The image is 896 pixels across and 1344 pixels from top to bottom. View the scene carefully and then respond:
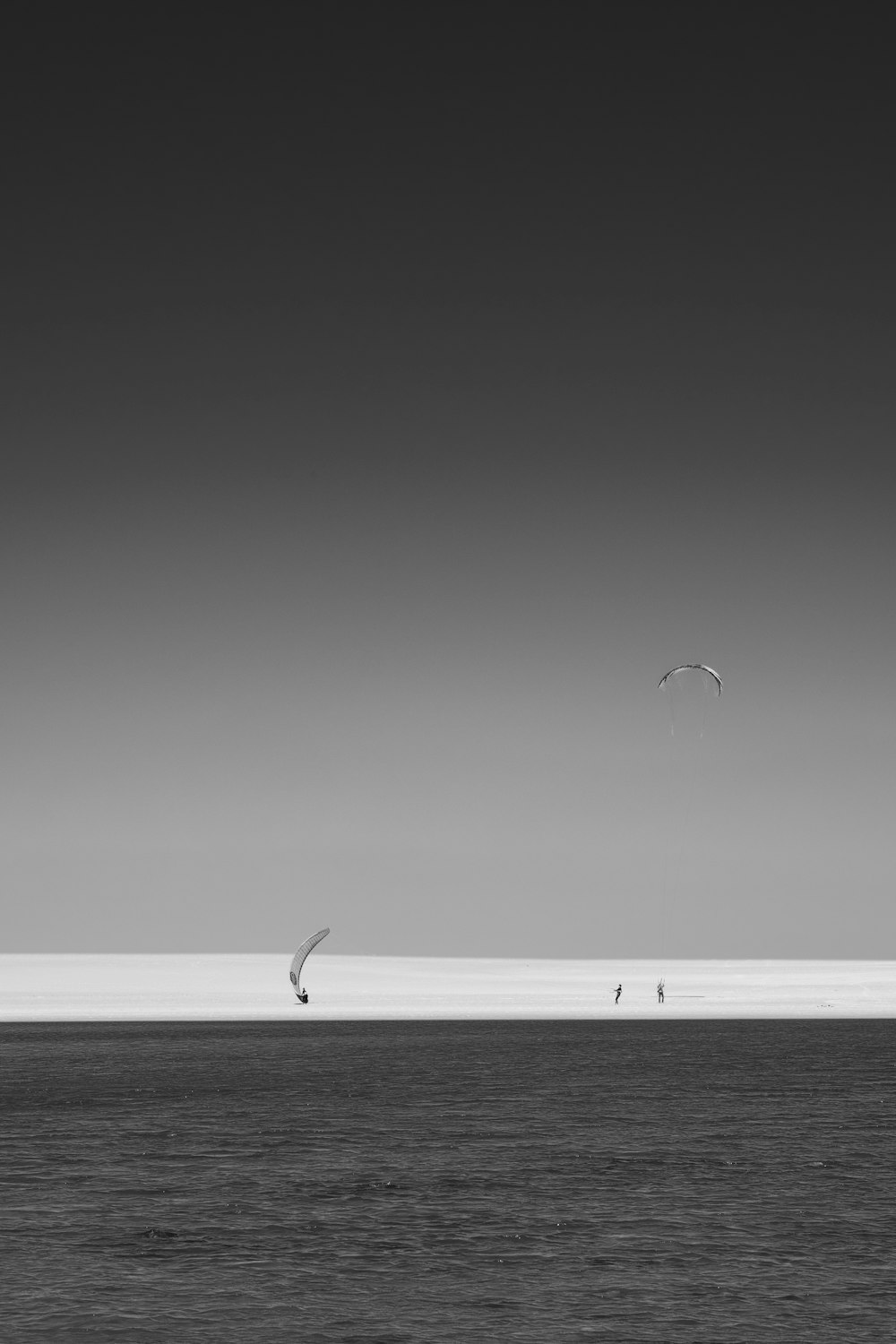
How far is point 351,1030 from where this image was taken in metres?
77.2

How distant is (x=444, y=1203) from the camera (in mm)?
28188

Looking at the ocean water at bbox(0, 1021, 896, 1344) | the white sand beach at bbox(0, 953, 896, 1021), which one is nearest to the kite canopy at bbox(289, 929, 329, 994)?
the white sand beach at bbox(0, 953, 896, 1021)

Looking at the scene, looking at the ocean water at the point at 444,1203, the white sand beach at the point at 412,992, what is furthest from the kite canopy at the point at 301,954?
the ocean water at the point at 444,1203

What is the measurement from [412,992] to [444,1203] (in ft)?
276

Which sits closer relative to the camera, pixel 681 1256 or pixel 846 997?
pixel 681 1256

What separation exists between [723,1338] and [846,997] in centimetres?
8998

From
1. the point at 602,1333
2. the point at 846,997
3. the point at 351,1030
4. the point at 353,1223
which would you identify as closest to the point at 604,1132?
the point at 353,1223

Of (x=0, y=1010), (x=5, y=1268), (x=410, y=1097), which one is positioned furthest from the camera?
(x=0, y=1010)

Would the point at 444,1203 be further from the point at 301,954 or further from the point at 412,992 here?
the point at 412,992

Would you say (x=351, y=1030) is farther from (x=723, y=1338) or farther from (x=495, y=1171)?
(x=723, y=1338)

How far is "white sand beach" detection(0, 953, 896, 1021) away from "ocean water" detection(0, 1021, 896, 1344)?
3550cm

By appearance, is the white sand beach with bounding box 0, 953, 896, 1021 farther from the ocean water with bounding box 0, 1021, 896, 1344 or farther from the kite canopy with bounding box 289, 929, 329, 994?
the ocean water with bounding box 0, 1021, 896, 1344

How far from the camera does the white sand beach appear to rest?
296 feet

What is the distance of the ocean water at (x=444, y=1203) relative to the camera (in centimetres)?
2072
